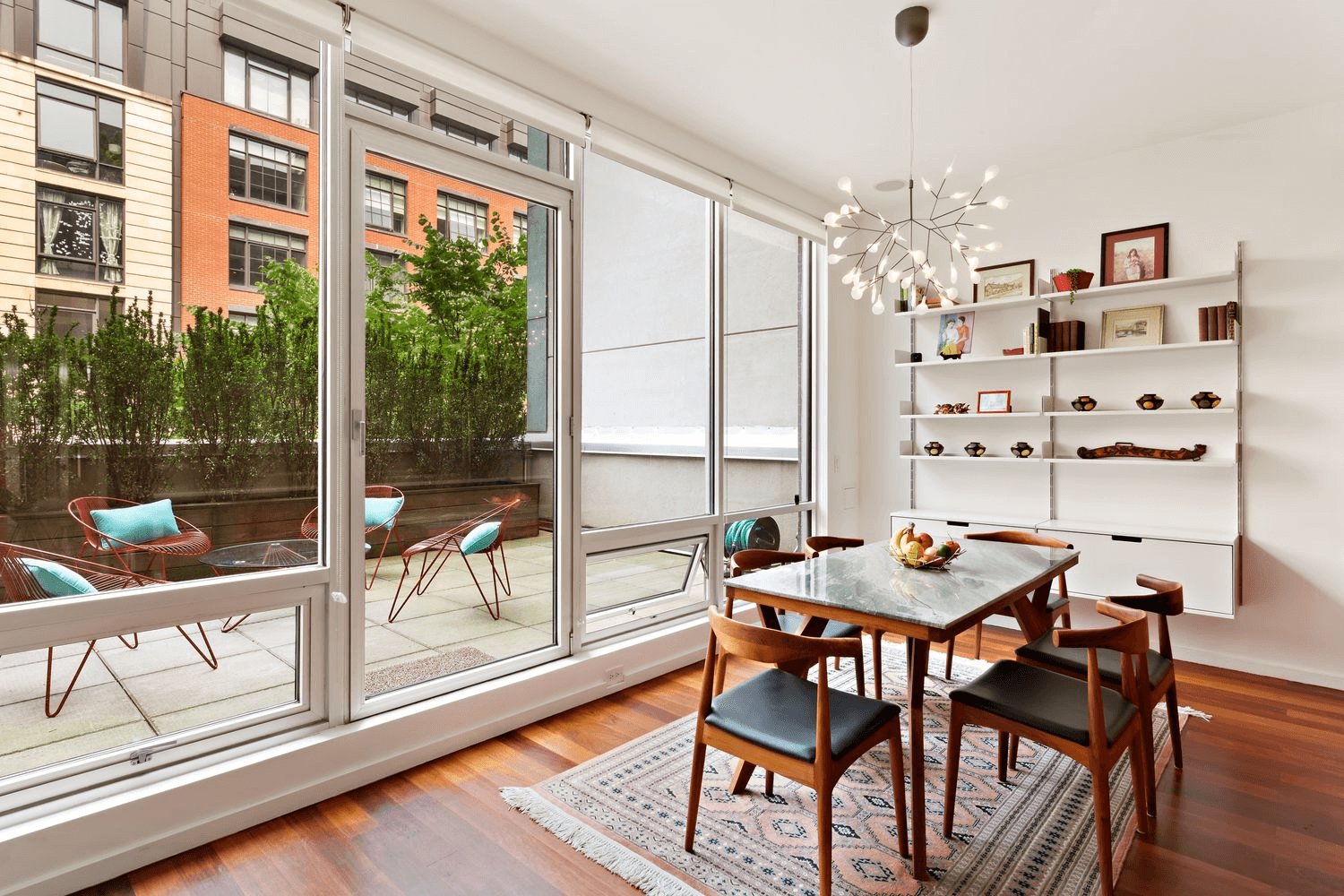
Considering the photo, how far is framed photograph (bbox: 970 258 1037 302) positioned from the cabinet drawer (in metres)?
1.56

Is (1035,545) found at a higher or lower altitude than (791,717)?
higher

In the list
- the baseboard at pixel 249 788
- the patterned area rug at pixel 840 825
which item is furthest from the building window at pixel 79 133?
the patterned area rug at pixel 840 825

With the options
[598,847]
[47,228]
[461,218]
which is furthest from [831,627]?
[47,228]

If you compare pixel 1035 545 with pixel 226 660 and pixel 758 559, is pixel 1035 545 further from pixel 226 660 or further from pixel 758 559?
pixel 226 660

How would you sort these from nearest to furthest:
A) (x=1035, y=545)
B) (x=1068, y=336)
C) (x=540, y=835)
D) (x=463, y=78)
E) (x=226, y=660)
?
(x=540, y=835) → (x=226, y=660) → (x=463, y=78) → (x=1035, y=545) → (x=1068, y=336)

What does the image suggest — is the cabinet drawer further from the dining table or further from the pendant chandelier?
the pendant chandelier

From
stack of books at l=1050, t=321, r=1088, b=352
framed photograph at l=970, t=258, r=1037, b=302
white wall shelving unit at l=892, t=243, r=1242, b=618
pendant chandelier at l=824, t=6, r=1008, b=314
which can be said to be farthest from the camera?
pendant chandelier at l=824, t=6, r=1008, b=314

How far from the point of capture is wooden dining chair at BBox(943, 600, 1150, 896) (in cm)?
200

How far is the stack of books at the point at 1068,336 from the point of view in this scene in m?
4.30

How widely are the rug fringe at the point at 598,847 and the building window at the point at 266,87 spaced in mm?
2565

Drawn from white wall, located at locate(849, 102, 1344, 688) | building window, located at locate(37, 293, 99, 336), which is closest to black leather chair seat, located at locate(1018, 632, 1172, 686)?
white wall, located at locate(849, 102, 1344, 688)

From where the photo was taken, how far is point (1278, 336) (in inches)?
151

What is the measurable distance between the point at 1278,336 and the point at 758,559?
3.16 meters

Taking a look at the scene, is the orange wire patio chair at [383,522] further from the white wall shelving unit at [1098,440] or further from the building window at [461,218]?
the white wall shelving unit at [1098,440]
